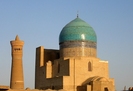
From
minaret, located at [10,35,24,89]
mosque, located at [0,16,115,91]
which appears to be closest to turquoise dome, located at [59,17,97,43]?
mosque, located at [0,16,115,91]

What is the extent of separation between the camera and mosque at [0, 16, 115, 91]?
87.1 feet

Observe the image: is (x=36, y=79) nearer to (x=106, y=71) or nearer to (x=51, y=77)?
(x=51, y=77)

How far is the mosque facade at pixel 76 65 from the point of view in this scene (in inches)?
1039

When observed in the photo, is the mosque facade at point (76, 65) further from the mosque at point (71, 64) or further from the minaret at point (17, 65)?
the minaret at point (17, 65)

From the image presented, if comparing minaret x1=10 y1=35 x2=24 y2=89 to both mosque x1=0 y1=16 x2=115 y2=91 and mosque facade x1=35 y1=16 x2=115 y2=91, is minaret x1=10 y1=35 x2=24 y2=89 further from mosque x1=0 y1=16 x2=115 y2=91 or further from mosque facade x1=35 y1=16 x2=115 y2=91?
mosque facade x1=35 y1=16 x2=115 y2=91

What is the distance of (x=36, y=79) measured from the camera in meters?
31.6

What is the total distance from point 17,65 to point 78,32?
7346mm

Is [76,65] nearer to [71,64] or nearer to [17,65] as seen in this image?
[71,64]

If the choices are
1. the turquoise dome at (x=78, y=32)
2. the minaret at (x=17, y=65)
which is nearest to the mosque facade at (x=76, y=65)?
the turquoise dome at (x=78, y=32)

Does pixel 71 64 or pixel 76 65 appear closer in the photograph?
pixel 71 64

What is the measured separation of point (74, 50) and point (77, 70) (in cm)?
218

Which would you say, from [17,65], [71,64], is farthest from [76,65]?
[17,65]

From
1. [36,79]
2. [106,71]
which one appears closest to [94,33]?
[106,71]

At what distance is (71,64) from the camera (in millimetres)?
27156
